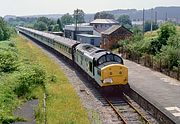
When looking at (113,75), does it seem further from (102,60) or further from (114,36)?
(114,36)

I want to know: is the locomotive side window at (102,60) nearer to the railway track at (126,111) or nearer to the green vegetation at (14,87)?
the railway track at (126,111)

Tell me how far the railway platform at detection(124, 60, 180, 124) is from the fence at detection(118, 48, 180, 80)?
51 centimetres

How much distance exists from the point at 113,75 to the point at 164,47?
13.4 meters

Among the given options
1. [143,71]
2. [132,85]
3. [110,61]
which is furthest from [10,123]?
[143,71]

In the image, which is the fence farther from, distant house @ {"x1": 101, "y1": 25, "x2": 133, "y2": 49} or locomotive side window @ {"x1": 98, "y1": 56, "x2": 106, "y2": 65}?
distant house @ {"x1": 101, "y1": 25, "x2": 133, "y2": 49}

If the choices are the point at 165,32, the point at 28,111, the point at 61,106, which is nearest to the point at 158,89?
the point at 61,106

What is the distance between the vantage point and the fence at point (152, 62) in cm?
2919

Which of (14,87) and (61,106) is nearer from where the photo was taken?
(61,106)

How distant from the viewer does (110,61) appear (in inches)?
903

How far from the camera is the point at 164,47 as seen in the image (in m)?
33.9

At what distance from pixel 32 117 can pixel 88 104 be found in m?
5.39

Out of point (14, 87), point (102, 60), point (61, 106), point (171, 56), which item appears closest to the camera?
point (61, 106)

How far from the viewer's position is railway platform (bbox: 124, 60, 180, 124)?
18728 millimetres

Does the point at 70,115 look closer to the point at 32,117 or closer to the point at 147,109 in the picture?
the point at 32,117
